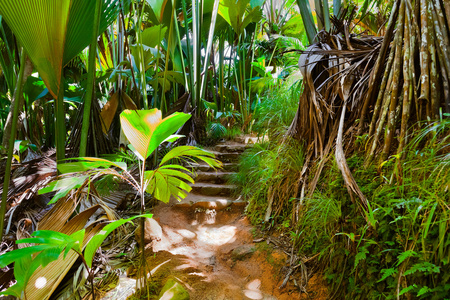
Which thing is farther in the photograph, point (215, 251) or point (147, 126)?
point (215, 251)

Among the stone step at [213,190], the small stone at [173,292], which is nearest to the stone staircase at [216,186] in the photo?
the stone step at [213,190]

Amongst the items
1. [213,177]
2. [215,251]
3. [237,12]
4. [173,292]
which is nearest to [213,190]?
[213,177]

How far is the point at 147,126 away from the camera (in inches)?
42.9

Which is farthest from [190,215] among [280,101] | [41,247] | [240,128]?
[240,128]

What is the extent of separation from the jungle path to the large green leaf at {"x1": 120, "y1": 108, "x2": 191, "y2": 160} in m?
0.35

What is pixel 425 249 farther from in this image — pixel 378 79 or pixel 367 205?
pixel 378 79

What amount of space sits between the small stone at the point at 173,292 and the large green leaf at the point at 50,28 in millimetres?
1177

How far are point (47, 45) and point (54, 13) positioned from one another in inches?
6.2

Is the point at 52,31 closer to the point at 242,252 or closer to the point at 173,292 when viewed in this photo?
the point at 173,292

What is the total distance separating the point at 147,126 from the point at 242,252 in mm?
1109

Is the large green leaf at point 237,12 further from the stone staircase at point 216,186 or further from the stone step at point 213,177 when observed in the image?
the stone step at point 213,177

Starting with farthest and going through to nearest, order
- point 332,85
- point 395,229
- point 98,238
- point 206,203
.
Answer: point 206,203, point 332,85, point 395,229, point 98,238

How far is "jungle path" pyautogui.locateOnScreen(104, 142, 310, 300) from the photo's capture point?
57.9 inches

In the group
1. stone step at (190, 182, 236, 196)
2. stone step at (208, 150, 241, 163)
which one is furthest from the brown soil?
stone step at (208, 150, 241, 163)
